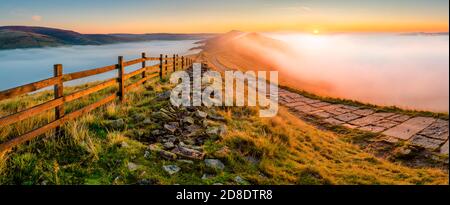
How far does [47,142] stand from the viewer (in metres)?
5.17

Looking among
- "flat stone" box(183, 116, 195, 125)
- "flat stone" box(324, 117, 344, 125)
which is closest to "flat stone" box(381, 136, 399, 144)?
"flat stone" box(324, 117, 344, 125)

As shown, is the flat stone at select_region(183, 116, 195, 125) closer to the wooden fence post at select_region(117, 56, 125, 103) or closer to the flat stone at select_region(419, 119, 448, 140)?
the wooden fence post at select_region(117, 56, 125, 103)

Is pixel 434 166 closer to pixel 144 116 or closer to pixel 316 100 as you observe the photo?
pixel 144 116

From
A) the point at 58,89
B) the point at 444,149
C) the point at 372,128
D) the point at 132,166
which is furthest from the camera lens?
the point at 372,128

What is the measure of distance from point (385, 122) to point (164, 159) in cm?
894

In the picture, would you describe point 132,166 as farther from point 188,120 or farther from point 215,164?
point 188,120

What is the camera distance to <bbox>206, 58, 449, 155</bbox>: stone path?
8.79 meters

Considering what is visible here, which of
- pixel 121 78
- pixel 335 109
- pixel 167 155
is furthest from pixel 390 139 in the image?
pixel 121 78

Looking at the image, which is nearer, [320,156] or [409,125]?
[320,156]

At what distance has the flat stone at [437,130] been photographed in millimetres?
9066

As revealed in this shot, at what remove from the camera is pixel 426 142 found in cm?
848

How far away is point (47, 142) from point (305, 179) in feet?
14.3
